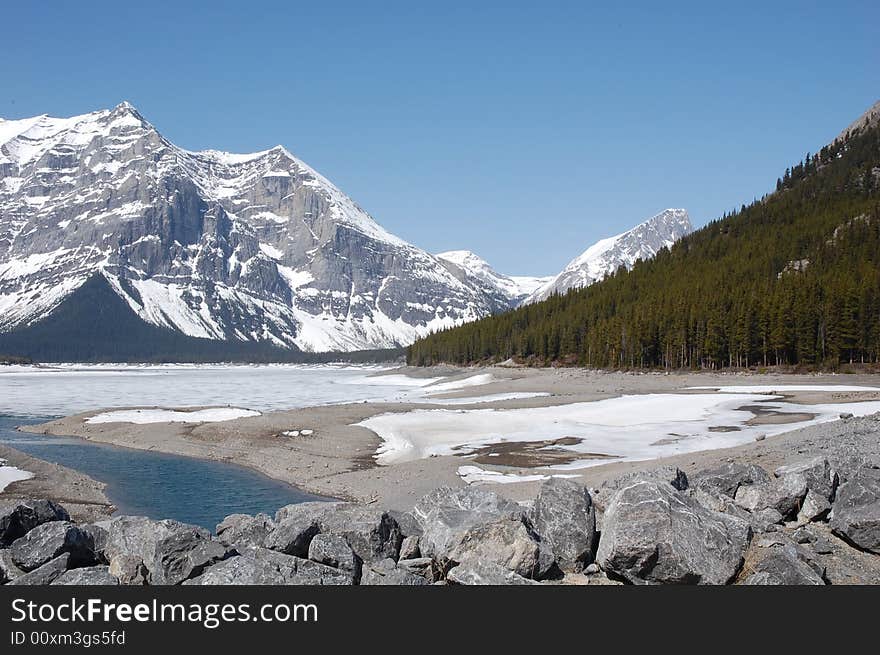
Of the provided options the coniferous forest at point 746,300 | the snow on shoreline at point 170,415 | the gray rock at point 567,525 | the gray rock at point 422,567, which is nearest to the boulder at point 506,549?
the gray rock at point 422,567

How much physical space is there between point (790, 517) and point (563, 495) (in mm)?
5321

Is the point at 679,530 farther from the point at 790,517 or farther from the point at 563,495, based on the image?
the point at 790,517

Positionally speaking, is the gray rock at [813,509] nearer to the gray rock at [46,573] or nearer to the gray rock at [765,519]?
the gray rock at [765,519]

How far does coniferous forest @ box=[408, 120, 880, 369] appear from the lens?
8000cm

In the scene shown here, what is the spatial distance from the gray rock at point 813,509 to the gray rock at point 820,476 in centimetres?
27

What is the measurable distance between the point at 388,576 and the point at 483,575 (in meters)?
1.68

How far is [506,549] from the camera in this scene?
1142 centimetres

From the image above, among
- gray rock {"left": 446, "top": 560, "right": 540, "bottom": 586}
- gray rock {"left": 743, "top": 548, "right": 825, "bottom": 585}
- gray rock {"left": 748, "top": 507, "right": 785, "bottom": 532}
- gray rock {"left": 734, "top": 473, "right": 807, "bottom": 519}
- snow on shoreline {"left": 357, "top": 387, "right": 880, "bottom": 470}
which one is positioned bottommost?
snow on shoreline {"left": 357, "top": 387, "right": 880, "bottom": 470}

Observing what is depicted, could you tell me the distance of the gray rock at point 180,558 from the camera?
1122 cm

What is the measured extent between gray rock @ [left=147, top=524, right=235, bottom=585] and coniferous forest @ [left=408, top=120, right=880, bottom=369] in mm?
80514

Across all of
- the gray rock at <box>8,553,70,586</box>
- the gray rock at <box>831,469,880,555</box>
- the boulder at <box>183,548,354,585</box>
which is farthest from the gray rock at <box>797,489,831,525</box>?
the gray rock at <box>8,553,70,586</box>

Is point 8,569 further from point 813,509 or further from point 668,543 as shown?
point 813,509

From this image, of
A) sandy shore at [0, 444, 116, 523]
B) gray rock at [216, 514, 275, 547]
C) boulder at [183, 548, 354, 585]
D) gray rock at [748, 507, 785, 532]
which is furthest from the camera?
sandy shore at [0, 444, 116, 523]

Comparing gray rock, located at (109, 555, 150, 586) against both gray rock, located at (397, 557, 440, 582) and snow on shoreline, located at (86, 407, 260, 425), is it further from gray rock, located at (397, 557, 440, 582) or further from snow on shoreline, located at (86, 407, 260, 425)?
snow on shoreline, located at (86, 407, 260, 425)
